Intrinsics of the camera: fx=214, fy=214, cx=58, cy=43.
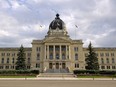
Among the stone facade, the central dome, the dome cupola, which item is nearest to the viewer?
the stone facade

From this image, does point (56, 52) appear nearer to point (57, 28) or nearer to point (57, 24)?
point (57, 28)

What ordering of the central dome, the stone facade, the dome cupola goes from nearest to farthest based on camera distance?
1. the stone facade
2. the dome cupola
3. the central dome

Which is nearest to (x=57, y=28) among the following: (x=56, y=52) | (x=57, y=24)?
(x=57, y=24)

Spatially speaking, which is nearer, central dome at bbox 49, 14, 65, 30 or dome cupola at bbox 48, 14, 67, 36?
dome cupola at bbox 48, 14, 67, 36

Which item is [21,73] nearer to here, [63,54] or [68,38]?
[63,54]

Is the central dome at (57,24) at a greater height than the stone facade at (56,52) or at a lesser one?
greater

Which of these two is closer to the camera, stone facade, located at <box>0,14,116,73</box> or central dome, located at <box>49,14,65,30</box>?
stone facade, located at <box>0,14,116,73</box>

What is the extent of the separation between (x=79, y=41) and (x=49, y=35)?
50.1 ft

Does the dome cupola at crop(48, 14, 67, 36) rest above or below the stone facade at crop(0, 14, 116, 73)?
above

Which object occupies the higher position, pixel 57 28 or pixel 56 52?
pixel 57 28

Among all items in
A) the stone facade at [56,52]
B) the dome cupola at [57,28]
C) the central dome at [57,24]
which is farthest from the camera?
the central dome at [57,24]

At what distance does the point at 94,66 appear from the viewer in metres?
88.6

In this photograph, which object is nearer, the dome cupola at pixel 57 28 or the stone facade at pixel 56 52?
the stone facade at pixel 56 52

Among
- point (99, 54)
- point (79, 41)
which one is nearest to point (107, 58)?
point (99, 54)
